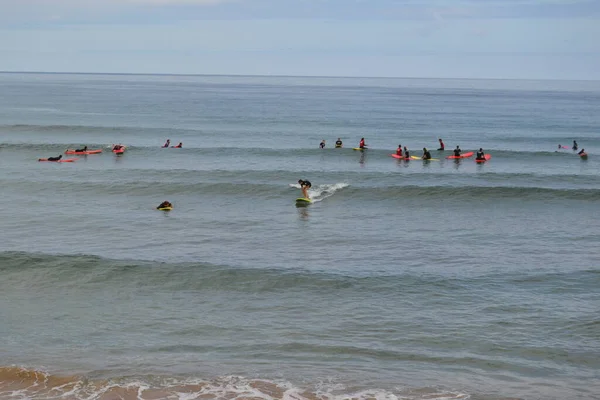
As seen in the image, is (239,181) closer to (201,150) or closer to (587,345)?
(201,150)

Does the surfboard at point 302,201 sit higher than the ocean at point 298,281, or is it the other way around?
the surfboard at point 302,201

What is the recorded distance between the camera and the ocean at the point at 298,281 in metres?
17.4

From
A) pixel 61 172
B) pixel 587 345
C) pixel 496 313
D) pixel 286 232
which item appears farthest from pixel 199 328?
pixel 61 172

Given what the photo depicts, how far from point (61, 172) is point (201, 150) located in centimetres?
1563

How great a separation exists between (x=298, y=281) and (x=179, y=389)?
9379mm

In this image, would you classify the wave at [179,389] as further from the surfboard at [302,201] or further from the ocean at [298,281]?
the surfboard at [302,201]

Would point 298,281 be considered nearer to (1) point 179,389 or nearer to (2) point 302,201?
(1) point 179,389

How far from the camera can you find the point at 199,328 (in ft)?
68.4

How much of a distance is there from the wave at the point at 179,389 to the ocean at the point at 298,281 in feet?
0.17

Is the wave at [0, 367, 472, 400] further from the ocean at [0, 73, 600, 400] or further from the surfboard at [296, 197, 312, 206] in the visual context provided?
the surfboard at [296, 197, 312, 206]

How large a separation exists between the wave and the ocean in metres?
0.05

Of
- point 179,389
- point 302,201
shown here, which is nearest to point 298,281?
point 179,389

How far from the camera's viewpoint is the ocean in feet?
57.0

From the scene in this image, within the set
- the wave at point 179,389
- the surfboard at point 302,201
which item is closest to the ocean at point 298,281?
the wave at point 179,389
